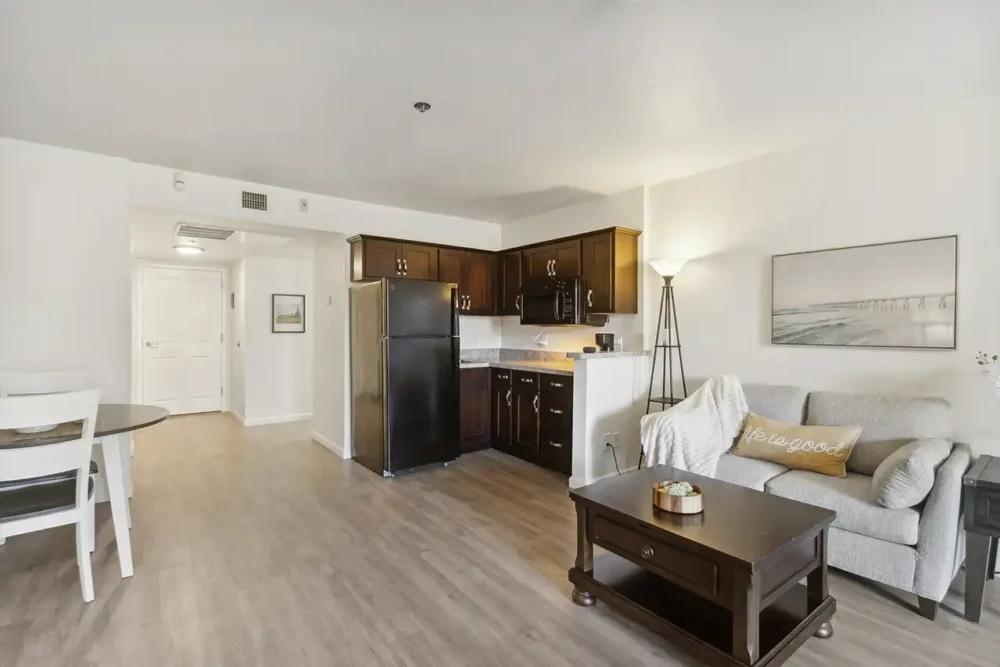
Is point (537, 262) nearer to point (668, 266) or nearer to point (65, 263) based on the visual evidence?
point (668, 266)

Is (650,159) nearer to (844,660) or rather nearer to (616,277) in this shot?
(616,277)

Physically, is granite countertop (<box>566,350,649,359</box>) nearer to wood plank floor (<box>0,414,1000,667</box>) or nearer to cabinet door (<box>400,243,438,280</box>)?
wood plank floor (<box>0,414,1000,667</box>)

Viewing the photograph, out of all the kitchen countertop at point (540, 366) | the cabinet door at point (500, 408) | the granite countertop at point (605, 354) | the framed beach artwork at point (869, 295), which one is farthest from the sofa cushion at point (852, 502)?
the cabinet door at point (500, 408)

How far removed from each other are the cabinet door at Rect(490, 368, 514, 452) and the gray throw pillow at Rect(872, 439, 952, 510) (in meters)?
3.00

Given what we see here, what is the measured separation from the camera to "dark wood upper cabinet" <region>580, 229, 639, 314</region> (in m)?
4.17

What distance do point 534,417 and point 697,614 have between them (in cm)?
259

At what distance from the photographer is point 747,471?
2824mm

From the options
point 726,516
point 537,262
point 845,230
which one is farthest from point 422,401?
point 845,230

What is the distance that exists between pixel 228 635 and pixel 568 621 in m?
1.44

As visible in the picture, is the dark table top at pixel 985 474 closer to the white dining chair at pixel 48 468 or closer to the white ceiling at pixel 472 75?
the white ceiling at pixel 472 75

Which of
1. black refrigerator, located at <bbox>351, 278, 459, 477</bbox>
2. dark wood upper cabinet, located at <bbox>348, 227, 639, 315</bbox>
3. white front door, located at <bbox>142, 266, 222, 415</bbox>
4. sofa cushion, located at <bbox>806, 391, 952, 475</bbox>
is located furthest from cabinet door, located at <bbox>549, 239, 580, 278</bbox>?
white front door, located at <bbox>142, 266, 222, 415</bbox>

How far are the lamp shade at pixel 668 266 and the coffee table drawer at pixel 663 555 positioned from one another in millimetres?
2276

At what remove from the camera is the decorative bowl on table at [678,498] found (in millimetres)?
2037

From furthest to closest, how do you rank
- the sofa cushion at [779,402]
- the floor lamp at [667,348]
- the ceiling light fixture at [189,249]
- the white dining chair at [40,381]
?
the ceiling light fixture at [189,249] < the floor lamp at [667,348] < the sofa cushion at [779,402] < the white dining chair at [40,381]
